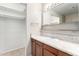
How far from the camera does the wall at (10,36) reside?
7.49 feet

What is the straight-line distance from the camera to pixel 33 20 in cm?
241

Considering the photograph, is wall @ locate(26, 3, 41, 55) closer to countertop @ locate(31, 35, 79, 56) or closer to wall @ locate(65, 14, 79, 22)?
wall @ locate(65, 14, 79, 22)

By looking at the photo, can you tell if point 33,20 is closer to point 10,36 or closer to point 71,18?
point 10,36

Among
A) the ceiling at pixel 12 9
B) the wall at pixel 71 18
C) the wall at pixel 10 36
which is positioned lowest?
the wall at pixel 10 36

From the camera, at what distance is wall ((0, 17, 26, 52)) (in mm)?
2284

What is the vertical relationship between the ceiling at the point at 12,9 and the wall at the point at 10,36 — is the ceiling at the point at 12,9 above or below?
above

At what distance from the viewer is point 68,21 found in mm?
1414

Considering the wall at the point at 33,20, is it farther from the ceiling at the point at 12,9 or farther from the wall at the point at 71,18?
the wall at the point at 71,18

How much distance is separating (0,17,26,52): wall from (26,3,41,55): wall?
0.17 metres

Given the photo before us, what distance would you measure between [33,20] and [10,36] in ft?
2.51

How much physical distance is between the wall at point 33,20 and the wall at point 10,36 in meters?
0.17

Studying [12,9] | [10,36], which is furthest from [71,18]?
[10,36]

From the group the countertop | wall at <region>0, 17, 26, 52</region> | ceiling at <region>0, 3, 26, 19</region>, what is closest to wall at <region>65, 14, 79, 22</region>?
the countertop

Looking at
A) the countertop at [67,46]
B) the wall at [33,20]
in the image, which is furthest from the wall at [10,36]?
the countertop at [67,46]
